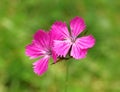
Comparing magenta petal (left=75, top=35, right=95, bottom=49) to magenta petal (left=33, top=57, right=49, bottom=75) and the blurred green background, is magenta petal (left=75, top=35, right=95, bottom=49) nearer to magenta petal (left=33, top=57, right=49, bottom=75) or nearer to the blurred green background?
magenta petal (left=33, top=57, right=49, bottom=75)

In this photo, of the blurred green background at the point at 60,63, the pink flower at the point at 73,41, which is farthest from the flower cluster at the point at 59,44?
the blurred green background at the point at 60,63

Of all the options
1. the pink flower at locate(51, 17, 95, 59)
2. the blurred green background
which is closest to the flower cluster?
the pink flower at locate(51, 17, 95, 59)

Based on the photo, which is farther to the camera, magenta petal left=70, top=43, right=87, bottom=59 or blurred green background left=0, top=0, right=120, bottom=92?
blurred green background left=0, top=0, right=120, bottom=92

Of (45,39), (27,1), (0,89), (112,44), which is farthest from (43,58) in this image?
(27,1)

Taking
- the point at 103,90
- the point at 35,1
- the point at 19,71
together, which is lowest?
the point at 103,90

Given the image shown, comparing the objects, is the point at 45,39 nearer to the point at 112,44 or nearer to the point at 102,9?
the point at 112,44
